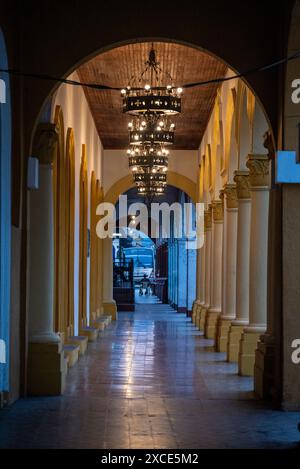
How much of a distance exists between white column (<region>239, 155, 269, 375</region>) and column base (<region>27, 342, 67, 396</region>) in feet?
12.5

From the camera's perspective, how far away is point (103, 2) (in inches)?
A: 480

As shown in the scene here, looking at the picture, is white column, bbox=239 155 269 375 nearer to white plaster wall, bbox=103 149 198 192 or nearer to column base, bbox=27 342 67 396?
column base, bbox=27 342 67 396

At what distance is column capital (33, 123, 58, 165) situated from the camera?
1294 cm

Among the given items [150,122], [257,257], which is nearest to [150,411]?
[257,257]

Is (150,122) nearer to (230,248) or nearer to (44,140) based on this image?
(230,248)

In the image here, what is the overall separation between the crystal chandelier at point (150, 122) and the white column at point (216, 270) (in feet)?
5.96

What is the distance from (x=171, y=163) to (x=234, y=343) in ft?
51.1

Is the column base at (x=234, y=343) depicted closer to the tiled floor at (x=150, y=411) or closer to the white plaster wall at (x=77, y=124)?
the tiled floor at (x=150, y=411)

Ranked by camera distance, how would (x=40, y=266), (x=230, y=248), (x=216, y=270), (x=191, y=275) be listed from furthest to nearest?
(x=191, y=275)
(x=216, y=270)
(x=230, y=248)
(x=40, y=266)

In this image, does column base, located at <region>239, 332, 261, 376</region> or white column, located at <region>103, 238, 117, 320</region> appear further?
white column, located at <region>103, 238, 117, 320</region>

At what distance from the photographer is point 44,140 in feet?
42.5

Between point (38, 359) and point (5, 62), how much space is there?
12.8 feet

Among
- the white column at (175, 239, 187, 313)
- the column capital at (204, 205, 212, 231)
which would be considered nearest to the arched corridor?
the column capital at (204, 205, 212, 231)

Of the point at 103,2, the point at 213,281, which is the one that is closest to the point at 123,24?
the point at 103,2
